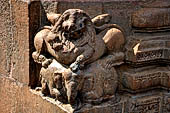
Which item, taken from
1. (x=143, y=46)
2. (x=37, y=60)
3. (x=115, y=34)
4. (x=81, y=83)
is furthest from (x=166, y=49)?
(x=37, y=60)

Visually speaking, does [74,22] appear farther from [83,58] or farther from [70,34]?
[83,58]

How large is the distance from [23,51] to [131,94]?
117 centimetres

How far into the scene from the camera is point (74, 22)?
3912 millimetres

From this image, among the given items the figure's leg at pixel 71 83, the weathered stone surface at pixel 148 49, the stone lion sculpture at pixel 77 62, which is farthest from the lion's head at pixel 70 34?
the weathered stone surface at pixel 148 49

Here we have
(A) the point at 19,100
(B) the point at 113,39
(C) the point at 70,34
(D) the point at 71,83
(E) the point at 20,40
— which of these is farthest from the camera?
(A) the point at 19,100

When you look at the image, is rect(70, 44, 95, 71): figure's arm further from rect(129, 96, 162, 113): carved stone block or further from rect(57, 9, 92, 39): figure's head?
rect(129, 96, 162, 113): carved stone block

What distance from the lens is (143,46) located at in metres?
4.23

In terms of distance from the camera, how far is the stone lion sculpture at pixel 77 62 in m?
3.90

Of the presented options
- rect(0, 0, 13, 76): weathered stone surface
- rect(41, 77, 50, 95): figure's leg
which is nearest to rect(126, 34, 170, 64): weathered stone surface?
rect(41, 77, 50, 95): figure's leg

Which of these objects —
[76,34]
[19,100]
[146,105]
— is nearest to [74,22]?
[76,34]

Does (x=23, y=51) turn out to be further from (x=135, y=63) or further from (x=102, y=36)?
(x=135, y=63)

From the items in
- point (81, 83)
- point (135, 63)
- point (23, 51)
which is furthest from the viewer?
point (23, 51)

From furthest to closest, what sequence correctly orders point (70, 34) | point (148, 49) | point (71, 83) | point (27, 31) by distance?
→ point (27, 31)
point (148, 49)
point (70, 34)
point (71, 83)

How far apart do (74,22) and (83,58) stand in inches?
12.9
